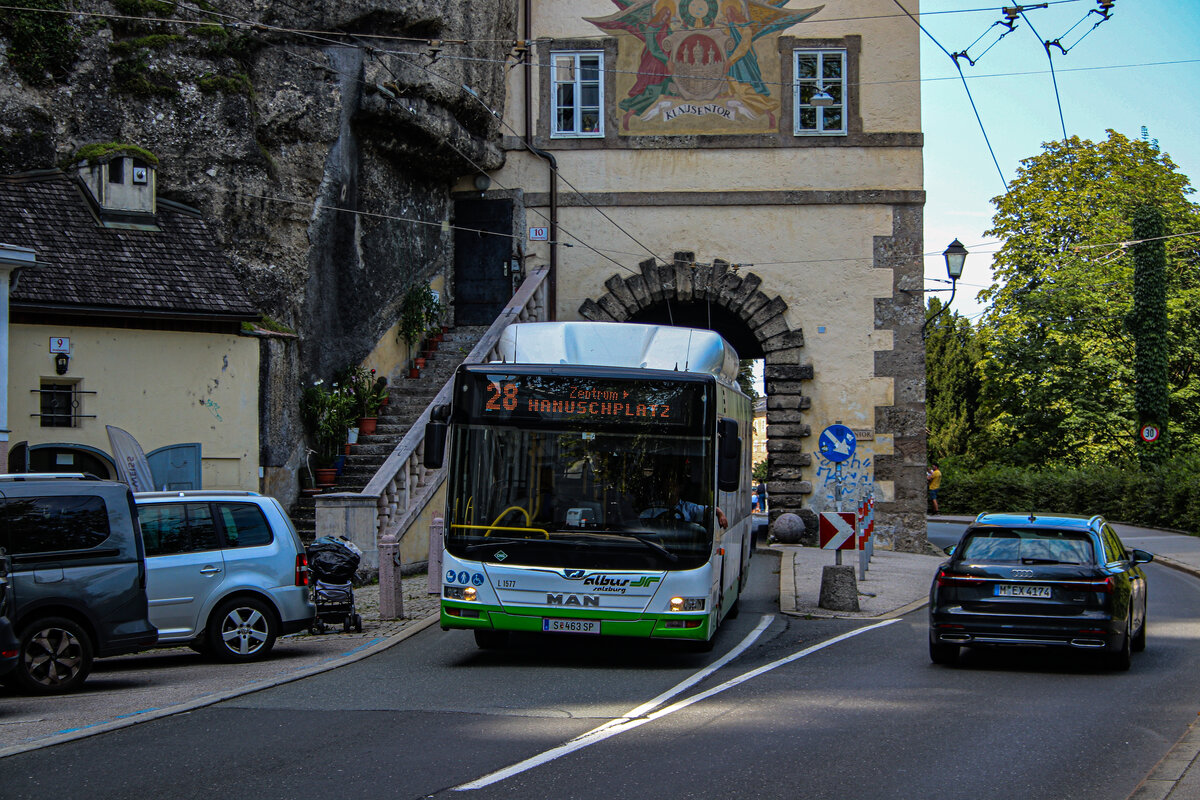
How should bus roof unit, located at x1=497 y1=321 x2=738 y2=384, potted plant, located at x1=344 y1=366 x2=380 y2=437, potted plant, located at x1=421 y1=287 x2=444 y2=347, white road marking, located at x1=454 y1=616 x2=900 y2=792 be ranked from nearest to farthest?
1. white road marking, located at x1=454 y1=616 x2=900 y2=792
2. bus roof unit, located at x1=497 y1=321 x2=738 y2=384
3. potted plant, located at x1=344 y1=366 x2=380 y2=437
4. potted plant, located at x1=421 y1=287 x2=444 y2=347

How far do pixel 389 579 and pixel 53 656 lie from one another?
492 centimetres

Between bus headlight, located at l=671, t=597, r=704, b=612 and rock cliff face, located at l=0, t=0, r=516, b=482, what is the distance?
10980 millimetres

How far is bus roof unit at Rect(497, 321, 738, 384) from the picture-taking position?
40.8ft

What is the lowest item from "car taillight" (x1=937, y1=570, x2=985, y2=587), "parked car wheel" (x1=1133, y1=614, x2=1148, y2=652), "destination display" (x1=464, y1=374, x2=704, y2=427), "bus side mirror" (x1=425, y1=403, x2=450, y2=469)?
"parked car wheel" (x1=1133, y1=614, x2=1148, y2=652)

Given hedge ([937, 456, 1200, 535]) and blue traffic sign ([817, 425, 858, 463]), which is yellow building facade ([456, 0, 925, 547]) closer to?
blue traffic sign ([817, 425, 858, 463])

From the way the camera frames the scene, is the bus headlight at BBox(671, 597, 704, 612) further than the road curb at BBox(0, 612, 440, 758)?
Yes

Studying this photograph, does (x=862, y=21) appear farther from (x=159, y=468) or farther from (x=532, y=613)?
(x=532, y=613)

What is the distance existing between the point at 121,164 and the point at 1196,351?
1561 inches

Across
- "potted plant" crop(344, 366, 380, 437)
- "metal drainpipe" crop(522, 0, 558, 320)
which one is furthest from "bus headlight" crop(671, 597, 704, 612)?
"metal drainpipe" crop(522, 0, 558, 320)

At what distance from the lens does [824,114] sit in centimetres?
2778

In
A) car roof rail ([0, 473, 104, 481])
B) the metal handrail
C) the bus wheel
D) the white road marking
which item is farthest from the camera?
the metal handrail

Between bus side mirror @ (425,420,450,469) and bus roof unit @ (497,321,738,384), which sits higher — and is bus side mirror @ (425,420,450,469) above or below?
below

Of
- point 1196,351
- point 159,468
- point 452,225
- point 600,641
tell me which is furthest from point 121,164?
point 1196,351

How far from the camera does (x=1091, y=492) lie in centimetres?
4353
